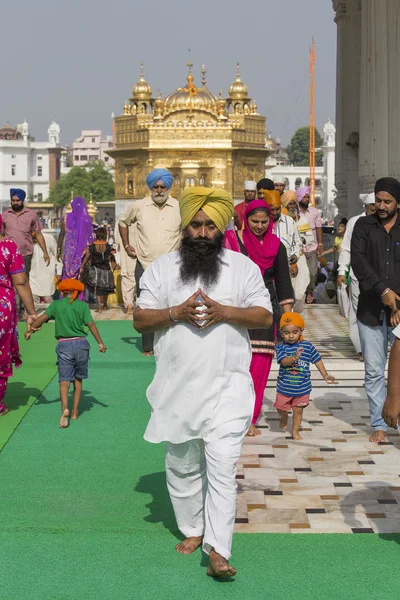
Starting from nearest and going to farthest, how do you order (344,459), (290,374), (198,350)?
(198,350)
(344,459)
(290,374)

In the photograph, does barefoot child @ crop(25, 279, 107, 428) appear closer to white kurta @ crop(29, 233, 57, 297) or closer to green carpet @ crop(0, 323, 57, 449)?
green carpet @ crop(0, 323, 57, 449)

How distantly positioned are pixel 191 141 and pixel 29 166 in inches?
3396

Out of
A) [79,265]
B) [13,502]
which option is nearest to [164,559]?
[13,502]

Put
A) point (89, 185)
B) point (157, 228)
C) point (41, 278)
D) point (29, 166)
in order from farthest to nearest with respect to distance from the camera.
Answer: point (29, 166) → point (89, 185) → point (41, 278) → point (157, 228)

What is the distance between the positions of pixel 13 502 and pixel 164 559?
1.25 metres

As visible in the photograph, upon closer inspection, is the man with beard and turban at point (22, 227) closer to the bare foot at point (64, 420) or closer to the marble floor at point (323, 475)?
the marble floor at point (323, 475)

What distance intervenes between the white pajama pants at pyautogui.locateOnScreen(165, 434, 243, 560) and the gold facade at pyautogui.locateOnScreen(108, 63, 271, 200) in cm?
4391

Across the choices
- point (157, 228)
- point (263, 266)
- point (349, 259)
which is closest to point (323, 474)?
point (263, 266)

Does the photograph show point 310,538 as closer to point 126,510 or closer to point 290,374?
point 126,510

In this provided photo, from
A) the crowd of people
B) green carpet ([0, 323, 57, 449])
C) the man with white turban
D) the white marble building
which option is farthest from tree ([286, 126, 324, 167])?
the man with white turban

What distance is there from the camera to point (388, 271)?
6.89 m

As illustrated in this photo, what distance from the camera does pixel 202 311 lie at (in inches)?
184

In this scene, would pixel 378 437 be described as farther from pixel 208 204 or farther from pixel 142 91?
pixel 142 91

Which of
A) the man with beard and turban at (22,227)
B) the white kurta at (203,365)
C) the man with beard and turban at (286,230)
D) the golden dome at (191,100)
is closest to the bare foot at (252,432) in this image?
the man with beard and turban at (286,230)
